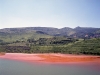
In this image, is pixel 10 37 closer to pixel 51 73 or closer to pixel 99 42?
pixel 99 42

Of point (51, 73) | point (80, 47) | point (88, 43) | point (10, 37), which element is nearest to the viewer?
point (51, 73)

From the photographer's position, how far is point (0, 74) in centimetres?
3097

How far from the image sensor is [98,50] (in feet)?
231

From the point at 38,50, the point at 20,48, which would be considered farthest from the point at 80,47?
the point at 20,48

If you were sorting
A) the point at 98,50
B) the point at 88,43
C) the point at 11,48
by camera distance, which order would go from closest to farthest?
the point at 98,50
the point at 88,43
the point at 11,48

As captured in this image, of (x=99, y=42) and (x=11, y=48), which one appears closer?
(x=99, y=42)

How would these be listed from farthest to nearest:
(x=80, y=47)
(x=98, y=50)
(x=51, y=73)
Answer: (x=80, y=47)
(x=98, y=50)
(x=51, y=73)

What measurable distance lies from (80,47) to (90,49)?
5096 mm

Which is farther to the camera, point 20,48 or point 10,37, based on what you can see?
point 10,37

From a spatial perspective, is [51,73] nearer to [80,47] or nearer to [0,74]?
[0,74]

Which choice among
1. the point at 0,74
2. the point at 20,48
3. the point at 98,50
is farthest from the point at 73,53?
the point at 0,74

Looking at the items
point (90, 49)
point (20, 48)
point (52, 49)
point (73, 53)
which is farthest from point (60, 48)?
point (20, 48)

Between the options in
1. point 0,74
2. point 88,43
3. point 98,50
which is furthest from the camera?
point 88,43

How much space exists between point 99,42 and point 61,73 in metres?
49.3
